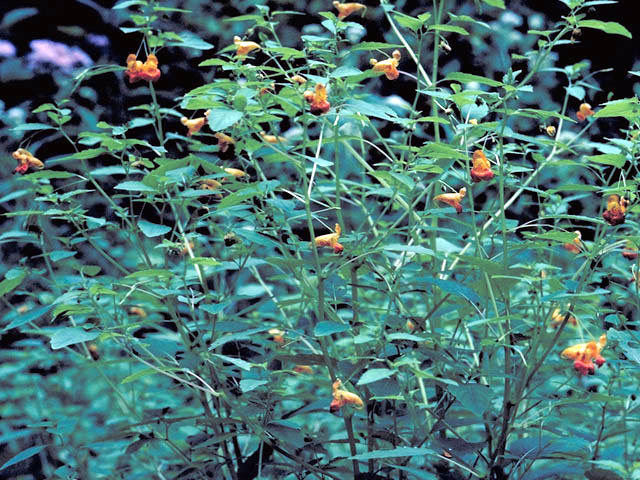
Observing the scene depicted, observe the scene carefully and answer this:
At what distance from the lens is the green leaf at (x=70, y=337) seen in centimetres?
134

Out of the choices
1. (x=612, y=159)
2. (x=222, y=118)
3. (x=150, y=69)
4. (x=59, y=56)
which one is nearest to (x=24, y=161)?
(x=150, y=69)

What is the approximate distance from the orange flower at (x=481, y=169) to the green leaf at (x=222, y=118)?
460mm

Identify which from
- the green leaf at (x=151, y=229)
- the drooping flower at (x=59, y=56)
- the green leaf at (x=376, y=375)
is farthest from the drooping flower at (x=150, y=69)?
the drooping flower at (x=59, y=56)

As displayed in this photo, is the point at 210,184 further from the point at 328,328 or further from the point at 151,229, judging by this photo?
the point at 328,328

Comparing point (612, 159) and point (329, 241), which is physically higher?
point (612, 159)

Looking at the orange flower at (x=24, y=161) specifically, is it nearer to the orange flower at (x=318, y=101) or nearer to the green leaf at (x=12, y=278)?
the green leaf at (x=12, y=278)

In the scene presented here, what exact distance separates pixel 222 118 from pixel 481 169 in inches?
19.6

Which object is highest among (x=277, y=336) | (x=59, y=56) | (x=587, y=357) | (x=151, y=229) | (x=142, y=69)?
(x=142, y=69)

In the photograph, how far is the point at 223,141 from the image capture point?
167cm

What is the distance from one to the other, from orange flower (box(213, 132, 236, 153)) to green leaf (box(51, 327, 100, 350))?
499mm

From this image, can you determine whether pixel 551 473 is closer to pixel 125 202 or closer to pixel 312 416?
pixel 312 416

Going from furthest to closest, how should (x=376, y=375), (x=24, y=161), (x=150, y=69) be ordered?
(x=24, y=161), (x=150, y=69), (x=376, y=375)

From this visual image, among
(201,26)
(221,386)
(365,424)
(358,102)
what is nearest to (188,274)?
(221,386)

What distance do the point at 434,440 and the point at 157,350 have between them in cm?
62
